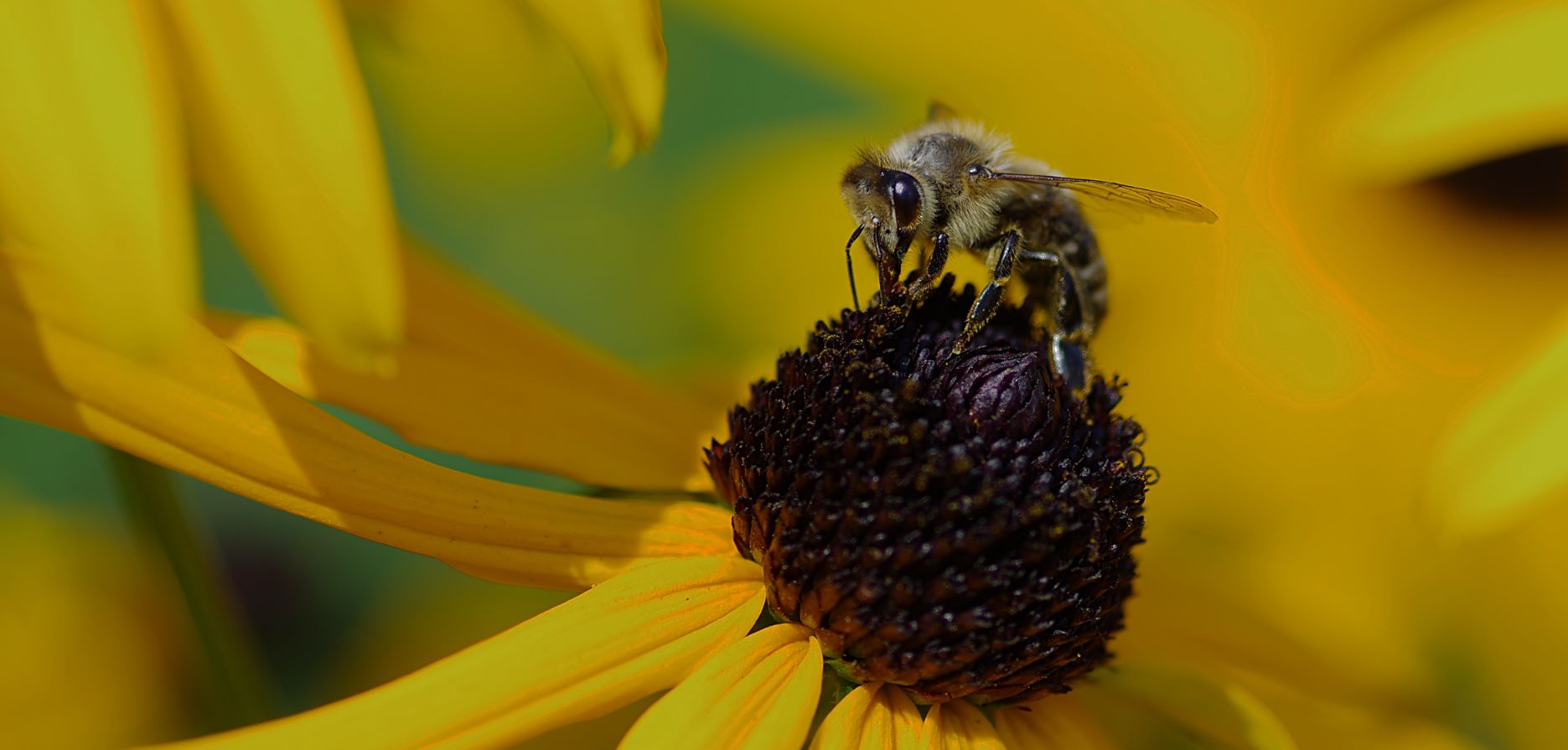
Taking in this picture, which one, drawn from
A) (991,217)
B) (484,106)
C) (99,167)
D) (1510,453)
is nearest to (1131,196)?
(991,217)

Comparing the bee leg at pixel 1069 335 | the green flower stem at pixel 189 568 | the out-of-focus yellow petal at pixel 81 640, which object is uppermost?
the bee leg at pixel 1069 335

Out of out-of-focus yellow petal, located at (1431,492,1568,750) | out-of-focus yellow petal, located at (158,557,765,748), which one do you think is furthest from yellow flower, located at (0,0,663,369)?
out-of-focus yellow petal, located at (1431,492,1568,750)

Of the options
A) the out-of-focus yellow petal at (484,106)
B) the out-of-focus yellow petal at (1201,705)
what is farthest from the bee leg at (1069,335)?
the out-of-focus yellow petal at (484,106)

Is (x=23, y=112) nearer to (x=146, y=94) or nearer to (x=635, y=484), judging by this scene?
(x=146, y=94)

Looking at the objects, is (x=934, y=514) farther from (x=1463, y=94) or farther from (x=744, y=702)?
(x=1463, y=94)

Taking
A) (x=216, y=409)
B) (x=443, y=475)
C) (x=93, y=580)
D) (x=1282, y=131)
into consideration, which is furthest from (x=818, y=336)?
(x=1282, y=131)

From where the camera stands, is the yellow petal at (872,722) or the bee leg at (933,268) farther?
the bee leg at (933,268)

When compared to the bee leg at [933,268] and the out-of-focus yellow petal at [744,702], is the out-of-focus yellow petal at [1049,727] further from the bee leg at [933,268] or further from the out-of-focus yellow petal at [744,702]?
the bee leg at [933,268]
